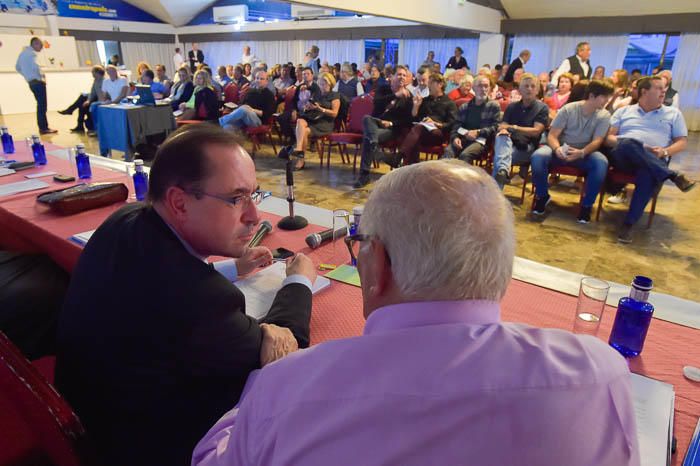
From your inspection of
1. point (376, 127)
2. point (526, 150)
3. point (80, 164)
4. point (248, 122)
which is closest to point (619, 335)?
point (80, 164)

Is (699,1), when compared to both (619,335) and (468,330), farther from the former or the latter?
(468,330)

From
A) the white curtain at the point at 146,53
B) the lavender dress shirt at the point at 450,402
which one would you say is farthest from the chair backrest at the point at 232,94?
the white curtain at the point at 146,53

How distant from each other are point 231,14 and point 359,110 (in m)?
11.9

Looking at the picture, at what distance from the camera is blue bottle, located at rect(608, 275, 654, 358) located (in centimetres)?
103

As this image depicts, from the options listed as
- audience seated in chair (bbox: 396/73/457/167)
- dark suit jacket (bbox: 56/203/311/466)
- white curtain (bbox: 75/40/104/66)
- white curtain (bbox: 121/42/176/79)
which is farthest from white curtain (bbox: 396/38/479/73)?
dark suit jacket (bbox: 56/203/311/466)

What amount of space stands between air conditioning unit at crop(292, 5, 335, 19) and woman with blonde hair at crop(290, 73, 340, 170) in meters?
8.10

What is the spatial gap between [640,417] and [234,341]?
2.58 feet

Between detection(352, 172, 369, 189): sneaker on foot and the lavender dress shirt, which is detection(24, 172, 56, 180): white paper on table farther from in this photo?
detection(352, 172, 369, 189): sneaker on foot

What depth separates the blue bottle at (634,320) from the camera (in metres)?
1.03

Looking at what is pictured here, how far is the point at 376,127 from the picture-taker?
5238 millimetres

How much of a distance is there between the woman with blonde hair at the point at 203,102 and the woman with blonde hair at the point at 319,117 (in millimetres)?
1345

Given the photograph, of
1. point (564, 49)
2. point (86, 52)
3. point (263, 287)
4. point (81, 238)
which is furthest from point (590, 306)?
point (86, 52)

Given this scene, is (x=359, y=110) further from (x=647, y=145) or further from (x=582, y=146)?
(x=647, y=145)

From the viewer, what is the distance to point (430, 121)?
193 inches
